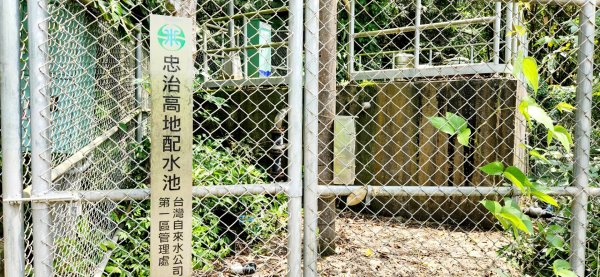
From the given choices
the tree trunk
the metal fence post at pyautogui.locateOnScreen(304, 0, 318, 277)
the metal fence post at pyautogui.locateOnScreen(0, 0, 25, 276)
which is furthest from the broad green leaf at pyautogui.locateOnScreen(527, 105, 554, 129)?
the metal fence post at pyautogui.locateOnScreen(0, 0, 25, 276)

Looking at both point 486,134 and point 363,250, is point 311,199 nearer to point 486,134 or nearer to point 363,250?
point 363,250

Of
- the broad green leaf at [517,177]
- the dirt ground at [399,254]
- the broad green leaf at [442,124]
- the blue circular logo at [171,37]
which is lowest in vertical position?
the dirt ground at [399,254]

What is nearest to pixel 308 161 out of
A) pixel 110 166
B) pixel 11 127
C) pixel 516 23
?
pixel 11 127

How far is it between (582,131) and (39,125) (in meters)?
2.66

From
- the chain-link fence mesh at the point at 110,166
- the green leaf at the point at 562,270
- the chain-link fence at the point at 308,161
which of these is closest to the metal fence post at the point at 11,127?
the chain-link fence at the point at 308,161

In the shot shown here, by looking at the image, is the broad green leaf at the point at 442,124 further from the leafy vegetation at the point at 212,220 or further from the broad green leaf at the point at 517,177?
the leafy vegetation at the point at 212,220

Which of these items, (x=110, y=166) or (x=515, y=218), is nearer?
(x=515, y=218)

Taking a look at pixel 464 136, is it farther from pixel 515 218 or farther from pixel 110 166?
pixel 110 166

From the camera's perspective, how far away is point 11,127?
2.04 metres

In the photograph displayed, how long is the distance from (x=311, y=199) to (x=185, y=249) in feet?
2.10

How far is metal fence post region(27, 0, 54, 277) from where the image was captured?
2.05m

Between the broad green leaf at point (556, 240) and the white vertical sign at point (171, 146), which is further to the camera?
the broad green leaf at point (556, 240)

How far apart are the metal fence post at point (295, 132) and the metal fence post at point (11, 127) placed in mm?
1188

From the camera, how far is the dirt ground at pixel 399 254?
391 cm
